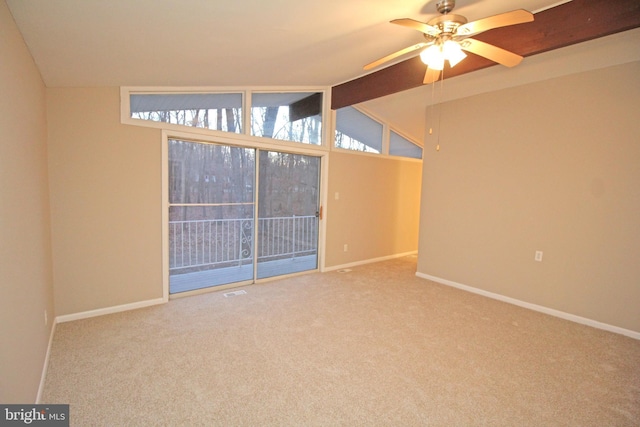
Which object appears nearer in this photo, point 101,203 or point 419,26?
point 419,26

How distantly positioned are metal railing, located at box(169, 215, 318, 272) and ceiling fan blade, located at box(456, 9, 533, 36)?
3119 millimetres

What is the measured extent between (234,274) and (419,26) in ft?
11.9

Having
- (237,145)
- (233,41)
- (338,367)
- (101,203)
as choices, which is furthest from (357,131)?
(338,367)

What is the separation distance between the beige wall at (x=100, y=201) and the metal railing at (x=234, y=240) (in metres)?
0.50

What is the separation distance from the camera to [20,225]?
167cm

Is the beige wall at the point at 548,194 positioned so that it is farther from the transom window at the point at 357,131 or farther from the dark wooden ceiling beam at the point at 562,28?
the transom window at the point at 357,131

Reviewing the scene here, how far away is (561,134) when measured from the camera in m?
3.29

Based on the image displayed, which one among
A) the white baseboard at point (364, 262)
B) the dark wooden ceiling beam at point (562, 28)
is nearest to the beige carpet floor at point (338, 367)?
the white baseboard at point (364, 262)

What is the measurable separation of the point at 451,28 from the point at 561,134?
224 cm

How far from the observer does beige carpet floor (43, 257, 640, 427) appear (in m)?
1.78

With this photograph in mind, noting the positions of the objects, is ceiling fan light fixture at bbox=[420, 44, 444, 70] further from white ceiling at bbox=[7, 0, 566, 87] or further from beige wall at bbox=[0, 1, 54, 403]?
beige wall at bbox=[0, 1, 54, 403]

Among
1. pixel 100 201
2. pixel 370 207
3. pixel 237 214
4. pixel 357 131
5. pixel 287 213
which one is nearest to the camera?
pixel 100 201

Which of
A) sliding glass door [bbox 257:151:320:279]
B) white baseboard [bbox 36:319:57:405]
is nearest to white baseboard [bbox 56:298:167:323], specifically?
white baseboard [bbox 36:319:57:405]

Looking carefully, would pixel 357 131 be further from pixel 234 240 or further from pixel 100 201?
pixel 100 201
